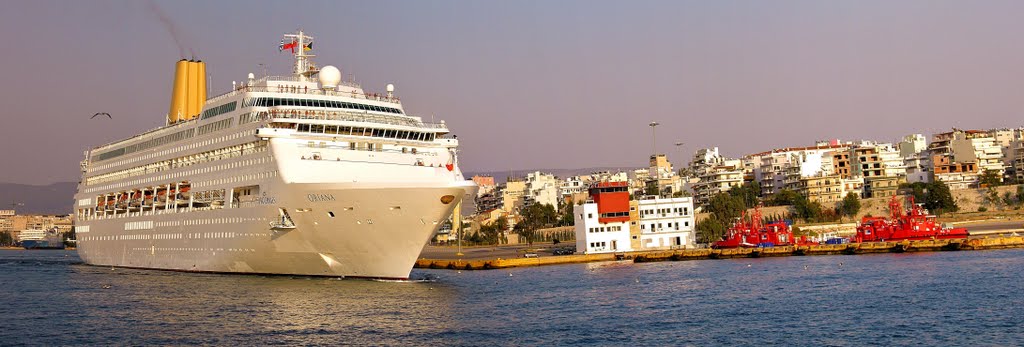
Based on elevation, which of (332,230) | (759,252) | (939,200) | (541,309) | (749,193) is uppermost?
(749,193)

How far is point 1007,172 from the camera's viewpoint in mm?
129000

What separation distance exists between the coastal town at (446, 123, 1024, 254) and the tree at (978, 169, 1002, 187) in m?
0.18

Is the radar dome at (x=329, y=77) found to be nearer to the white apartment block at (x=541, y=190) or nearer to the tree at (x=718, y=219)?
the tree at (x=718, y=219)

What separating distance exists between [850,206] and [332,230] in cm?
8147

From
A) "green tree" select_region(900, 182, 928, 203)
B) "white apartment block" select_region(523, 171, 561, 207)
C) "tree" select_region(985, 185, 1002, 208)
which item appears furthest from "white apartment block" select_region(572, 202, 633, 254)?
"white apartment block" select_region(523, 171, 561, 207)

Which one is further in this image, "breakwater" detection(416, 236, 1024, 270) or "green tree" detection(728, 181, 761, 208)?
"green tree" detection(728, 181, 761, 208)

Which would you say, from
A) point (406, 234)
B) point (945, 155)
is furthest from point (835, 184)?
point (406, 234)

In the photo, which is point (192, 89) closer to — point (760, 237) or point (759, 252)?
point (759, 252)

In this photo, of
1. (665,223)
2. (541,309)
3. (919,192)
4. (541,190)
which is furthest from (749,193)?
(541,309)

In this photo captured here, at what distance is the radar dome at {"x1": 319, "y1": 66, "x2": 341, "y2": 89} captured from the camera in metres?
54.3

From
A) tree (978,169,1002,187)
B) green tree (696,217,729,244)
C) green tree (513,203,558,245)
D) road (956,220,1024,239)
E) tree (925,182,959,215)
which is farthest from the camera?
tree (978,169,1002,187)

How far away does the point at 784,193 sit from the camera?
119 meters

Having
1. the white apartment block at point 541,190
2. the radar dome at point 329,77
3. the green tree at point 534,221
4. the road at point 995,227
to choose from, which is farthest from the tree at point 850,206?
the radar dome at point 329,77

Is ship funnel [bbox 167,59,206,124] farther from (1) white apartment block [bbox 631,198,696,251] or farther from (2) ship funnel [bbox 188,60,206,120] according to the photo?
(1) white apartment block [bbox 631,198,696,251]
